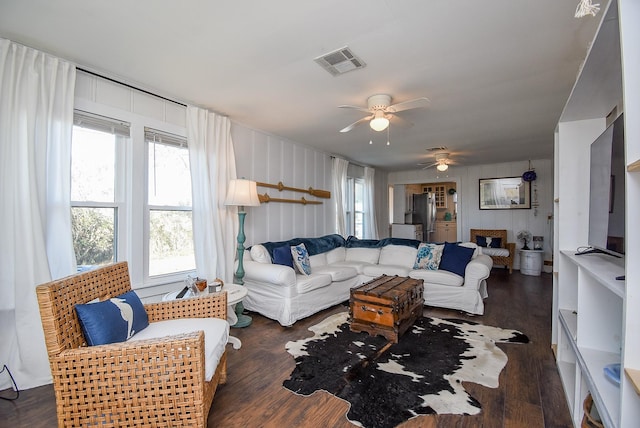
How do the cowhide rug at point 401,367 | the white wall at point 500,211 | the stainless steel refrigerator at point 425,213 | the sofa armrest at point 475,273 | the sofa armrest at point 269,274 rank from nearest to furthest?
the cowhide rug at point 401,367
the sofa armrest at point 269,274
the sofa armrest at point 475,273
the white wall at point 500,211
the stainless steel refrigerator at point 425,213

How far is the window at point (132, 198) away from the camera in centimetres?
258

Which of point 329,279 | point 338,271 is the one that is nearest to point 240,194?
point 329,279

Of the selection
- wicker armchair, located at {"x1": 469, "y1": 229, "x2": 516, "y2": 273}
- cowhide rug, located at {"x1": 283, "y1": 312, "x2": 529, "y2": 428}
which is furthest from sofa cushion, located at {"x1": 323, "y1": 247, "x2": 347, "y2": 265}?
wicker armchair, located at {"x1": 469, "y1": 229, "x2": 516, "y2": 273}

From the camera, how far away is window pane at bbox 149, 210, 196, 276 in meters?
3.09

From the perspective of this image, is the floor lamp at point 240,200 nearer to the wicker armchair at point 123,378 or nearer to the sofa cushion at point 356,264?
the sofa cushion at point 356,264

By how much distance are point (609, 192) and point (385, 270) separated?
9.50ft

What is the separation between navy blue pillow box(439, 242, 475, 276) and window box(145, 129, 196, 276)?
3.21 m

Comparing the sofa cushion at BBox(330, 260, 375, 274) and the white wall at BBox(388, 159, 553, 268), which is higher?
the white wall at BBox(388, 159, 553, 268)

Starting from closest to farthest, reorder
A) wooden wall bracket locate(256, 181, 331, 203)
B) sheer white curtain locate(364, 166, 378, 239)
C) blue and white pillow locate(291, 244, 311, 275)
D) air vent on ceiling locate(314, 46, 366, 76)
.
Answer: air vent on ceiling locate(314, 46, 366, 76)
blue and white pillow locate(291, 244, 311, 275)
wooden wall bracket locate(256, 181, 331, 203)
sheer white curtain locate(364, 166, 378, 239)

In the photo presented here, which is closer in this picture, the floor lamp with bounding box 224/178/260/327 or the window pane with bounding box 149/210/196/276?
the window pane with bounding box 149/210/196/276

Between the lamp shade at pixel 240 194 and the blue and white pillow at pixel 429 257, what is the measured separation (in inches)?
95.7

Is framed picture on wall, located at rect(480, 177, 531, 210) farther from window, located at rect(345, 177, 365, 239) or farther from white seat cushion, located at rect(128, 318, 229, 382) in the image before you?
white seat cushion, located at rect(128, 318, 229, 382)

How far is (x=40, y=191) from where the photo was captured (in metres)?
2.18

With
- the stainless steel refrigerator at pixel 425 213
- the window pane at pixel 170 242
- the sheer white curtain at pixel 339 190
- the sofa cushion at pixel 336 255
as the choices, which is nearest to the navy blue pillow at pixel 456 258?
the sofa cushion at pixel 336 255
